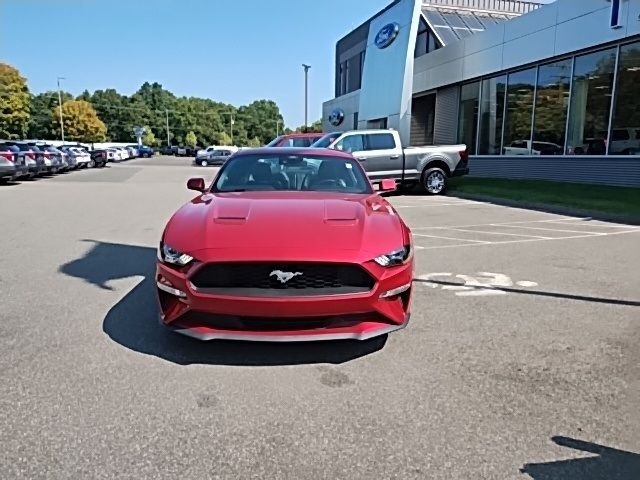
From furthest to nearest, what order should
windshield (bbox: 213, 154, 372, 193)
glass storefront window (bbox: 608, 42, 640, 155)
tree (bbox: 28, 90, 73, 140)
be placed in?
tree (bbox: 28, 90, 73, 140) → glass storefront window (bbox: 608, 42, 640, 155) → windshield (bbox: 213, 154, 372, 193)

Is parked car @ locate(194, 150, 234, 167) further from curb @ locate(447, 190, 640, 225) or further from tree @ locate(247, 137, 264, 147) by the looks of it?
tree @ locate(247, 137, 264, 147)

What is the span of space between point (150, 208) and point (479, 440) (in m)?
11.8

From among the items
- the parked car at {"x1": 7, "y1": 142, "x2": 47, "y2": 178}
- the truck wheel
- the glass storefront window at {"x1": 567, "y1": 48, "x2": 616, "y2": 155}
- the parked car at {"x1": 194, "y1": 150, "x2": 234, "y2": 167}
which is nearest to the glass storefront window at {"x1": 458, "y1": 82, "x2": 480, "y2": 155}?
the glass storefront window at {"x1": 567, "y1": 48, "x2": 616, "y2": 155}

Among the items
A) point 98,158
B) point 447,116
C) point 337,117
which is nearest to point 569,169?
point 447,116

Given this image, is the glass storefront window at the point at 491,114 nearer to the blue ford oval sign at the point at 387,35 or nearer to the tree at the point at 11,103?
the blue ford oval sign at the point at 387,35

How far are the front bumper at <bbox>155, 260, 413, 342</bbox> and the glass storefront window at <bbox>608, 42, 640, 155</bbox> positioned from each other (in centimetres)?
1511

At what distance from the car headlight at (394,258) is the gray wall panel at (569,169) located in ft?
47.2

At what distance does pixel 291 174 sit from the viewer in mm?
5379

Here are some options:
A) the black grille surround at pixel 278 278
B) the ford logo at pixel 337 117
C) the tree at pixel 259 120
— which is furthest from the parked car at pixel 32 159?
the tree at pixel 259 120

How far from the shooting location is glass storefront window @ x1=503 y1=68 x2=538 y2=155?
1991 centimetres

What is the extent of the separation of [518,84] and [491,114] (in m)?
2.12

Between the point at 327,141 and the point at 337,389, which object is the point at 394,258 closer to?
the point at 337,389

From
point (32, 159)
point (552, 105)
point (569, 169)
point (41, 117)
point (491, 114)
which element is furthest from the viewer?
point (41, 117)

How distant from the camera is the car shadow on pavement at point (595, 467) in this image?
8.12ft
